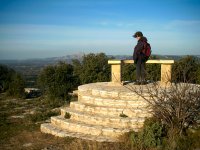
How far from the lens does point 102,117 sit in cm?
949

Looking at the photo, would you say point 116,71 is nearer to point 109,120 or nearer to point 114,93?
point 114,93

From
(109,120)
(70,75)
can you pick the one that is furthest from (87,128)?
(70,75)

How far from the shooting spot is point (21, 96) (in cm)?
2155

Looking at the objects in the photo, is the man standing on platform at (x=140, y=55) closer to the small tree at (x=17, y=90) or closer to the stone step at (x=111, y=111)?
the stone step at (x=111, y=111)

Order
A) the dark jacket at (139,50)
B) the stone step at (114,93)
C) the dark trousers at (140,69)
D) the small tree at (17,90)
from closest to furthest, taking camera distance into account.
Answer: the stone step at (114,93)
the dark jacket at (139,50)
the dark trousers at (140,69)
the small tree at (17,90)

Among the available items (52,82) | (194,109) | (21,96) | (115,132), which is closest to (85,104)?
(115,132)

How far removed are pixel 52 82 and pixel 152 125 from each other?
57.3ft

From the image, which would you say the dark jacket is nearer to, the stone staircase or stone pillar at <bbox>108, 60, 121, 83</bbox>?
stone pillar at <bbox>108, 60, 121, 83</bbox>

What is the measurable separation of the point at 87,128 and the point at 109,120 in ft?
2.51

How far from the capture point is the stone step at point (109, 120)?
898 centimetres

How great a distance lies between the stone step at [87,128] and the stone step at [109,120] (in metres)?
0.21

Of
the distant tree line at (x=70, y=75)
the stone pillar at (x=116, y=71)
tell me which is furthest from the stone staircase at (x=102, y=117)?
the distant tree line at (x=70, y=75)

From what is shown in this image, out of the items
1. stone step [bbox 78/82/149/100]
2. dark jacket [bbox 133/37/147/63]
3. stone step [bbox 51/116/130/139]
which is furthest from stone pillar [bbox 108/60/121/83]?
stone step [bbox 51/116/130/139]

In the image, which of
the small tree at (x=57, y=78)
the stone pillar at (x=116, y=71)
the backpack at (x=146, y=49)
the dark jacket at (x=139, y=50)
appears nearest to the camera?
the dark jacket at (x=139, y=50)
